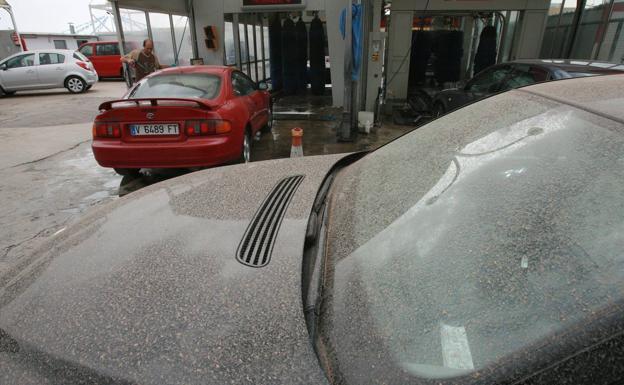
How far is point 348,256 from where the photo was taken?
1184 mm

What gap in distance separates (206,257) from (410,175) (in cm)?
85

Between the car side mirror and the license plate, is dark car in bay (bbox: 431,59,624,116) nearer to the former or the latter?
the car side mirror

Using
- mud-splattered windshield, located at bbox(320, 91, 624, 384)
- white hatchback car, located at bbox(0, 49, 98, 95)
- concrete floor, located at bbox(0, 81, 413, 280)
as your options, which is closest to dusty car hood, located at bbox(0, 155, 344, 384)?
mud-splattered windshield, located at bbox(320, 91, 624, 384)

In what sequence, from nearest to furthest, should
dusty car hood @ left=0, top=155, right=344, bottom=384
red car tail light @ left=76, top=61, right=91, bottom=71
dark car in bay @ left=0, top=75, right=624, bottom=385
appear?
dark car in bay @ left=0, top=75, right=624, bottom=385 < dusty car hood @ left=0, top=155, right=344, bottom=384 < red car tail light @ left=76, top=61, right=91, bottom=71

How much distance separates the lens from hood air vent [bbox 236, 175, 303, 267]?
1.26 meters

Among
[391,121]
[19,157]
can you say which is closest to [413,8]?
[391,121]

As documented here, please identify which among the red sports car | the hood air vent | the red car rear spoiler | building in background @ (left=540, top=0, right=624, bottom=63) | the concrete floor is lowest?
the concrete floor

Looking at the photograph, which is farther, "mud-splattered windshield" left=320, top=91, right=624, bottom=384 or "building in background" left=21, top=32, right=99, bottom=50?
"building in background" left=21, top=32, right=99, bottom=50

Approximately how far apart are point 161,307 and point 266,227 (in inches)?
20.4

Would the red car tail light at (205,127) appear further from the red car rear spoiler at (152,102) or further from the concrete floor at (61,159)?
the concrete floor at (61,159)

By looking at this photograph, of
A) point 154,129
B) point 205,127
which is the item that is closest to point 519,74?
point 205,127

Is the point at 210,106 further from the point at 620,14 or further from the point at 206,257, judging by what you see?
the point at 620,14

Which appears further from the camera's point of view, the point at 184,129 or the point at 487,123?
the point at 184,129

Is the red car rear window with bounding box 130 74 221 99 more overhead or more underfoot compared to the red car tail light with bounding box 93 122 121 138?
more overhead
